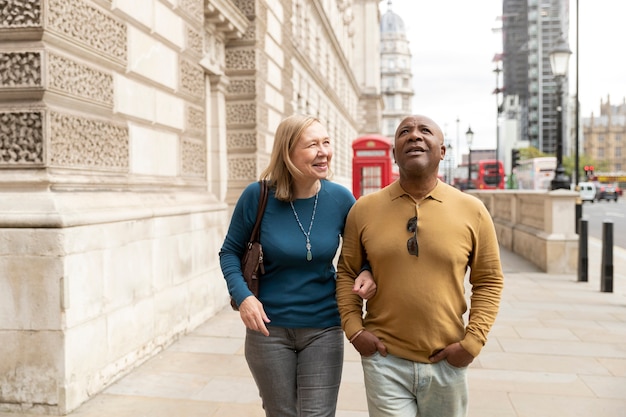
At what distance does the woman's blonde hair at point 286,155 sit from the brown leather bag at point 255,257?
8cm

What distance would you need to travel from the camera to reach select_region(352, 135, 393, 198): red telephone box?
77.1 ft

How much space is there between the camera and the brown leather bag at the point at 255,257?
2541 millimetres

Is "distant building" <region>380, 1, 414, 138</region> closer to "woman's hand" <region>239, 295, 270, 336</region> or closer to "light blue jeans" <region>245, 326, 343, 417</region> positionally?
"light blue jeans" <region>245, 326, 343, 417</region>

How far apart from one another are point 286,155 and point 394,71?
122615 millimetres

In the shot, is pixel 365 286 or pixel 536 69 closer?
pixel 365 286

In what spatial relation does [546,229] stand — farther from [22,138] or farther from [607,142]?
[607,142]

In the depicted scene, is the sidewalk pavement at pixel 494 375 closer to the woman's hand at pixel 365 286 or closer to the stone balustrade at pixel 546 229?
the woman's hand at pixel 365 286

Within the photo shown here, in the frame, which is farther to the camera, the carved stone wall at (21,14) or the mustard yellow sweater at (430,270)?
the carved stone wall at (21,14)

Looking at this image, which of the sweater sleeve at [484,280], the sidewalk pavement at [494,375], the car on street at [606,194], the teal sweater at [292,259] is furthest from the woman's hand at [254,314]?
the car on street at [606,194]

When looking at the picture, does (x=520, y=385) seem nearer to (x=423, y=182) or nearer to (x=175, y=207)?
(x=423, y=182)

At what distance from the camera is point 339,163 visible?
3450 centimetres

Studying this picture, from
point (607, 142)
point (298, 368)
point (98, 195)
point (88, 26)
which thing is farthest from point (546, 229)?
point (607, 142)

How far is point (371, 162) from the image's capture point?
23641 millimetres

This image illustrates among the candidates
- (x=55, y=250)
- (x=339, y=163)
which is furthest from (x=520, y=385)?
(x=339, y=163)
